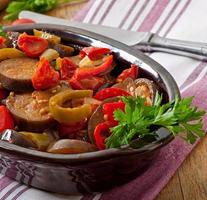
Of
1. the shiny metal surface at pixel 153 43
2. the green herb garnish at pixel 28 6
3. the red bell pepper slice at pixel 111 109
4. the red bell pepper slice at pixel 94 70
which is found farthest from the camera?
the green herb garnish at pixel 28 6

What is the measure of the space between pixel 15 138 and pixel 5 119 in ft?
0.51

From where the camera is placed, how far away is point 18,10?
3.38m

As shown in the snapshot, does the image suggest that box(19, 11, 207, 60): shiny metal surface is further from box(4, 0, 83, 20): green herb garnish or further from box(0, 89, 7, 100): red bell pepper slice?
box(0, 89, 7, 100): red bell pepper slice

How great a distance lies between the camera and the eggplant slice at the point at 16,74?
2260mm

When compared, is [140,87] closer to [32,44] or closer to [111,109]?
[111,109]

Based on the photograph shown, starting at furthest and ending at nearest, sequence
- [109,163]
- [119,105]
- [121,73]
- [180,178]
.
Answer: [121,73] < [180,178] < [119,105] < [109,163]

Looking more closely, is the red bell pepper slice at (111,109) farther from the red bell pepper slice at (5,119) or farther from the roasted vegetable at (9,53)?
the roasted vegetable at (9,53)

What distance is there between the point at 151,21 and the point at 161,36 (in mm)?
154

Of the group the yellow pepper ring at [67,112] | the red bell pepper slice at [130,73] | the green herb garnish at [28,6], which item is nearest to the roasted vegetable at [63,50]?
the red bell pepper slice at [130,73]

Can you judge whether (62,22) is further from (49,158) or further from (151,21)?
(49,158)

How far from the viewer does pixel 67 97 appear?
7.19 feet

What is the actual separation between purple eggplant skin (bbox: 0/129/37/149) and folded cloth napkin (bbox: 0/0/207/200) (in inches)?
7.8

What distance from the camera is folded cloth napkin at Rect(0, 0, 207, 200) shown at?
215 centimetres

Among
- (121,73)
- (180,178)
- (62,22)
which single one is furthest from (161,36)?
(180,178)
